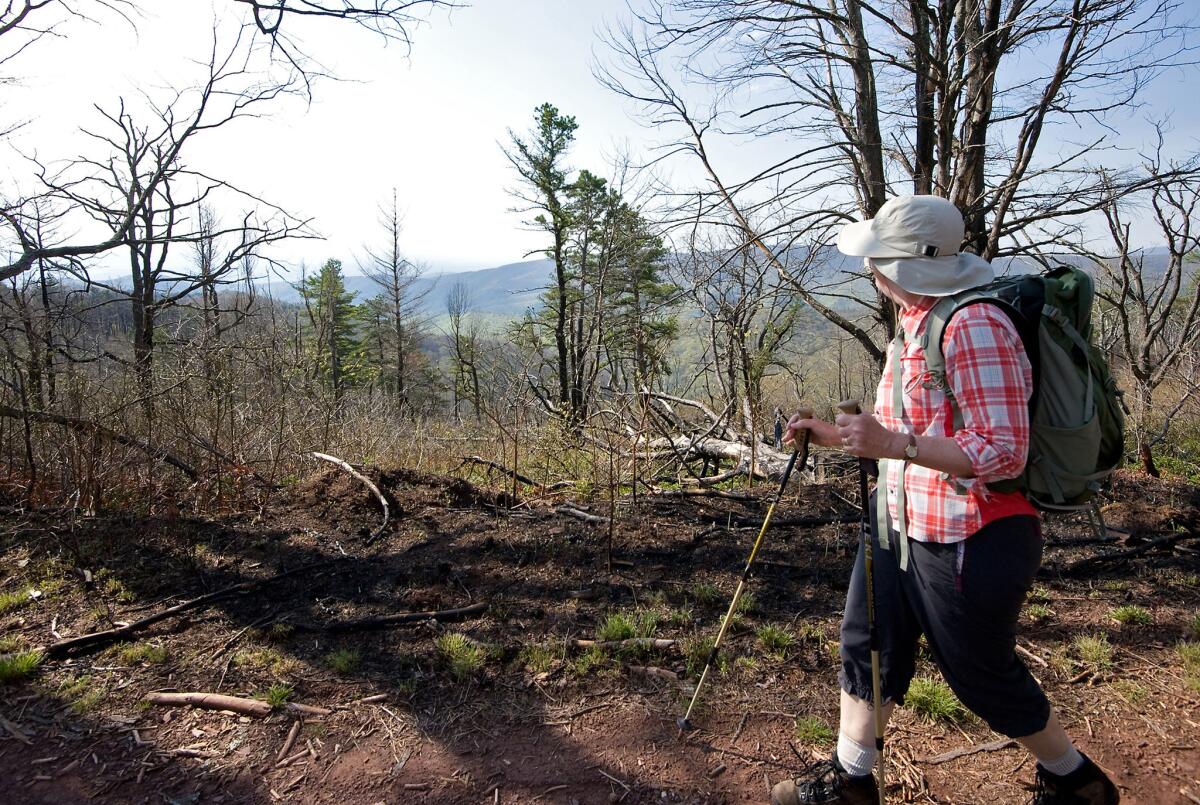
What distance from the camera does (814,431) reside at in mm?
2066

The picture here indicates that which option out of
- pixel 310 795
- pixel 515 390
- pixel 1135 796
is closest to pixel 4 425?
pixel 515 390

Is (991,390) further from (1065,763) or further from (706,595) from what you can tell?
(706,595)

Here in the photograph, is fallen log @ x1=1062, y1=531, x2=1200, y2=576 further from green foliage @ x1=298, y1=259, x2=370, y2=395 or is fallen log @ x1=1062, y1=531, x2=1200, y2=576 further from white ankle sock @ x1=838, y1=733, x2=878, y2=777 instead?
green foliage @ x1=298, y1=259, x2=370, y2=395

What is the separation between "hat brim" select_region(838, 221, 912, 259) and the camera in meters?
1.89

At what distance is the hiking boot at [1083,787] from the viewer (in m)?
1.95

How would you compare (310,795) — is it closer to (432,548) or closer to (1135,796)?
(432,548)

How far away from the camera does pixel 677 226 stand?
587cm

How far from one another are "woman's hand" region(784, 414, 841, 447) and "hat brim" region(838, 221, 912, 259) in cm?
54

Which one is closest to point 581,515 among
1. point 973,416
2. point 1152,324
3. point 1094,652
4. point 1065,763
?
point 1094,652

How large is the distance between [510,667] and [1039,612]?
311cm

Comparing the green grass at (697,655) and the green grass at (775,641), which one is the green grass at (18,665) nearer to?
the green grass at (697,655)

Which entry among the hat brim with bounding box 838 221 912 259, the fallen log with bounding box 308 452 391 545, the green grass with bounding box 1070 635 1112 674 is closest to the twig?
the green grass with bounding box 1070 635 1112 674

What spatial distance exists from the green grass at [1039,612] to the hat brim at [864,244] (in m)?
2.93

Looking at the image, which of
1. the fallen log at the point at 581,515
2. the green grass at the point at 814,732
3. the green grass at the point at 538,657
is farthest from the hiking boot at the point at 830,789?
the fallen log at the point at 581,515
